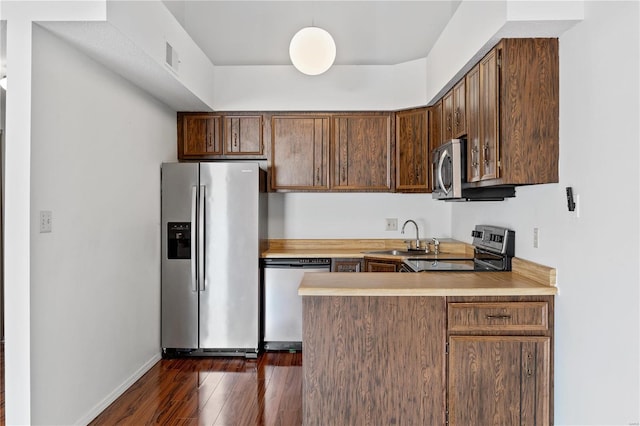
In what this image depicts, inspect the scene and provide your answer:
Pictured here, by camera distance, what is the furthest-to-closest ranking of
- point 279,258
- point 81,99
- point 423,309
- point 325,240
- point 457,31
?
point 325,240 < point 279,258 < point 457,31 < point 81,99 < point 423,309

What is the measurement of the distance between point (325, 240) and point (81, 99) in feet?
8.75

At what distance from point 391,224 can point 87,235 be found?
2.88 metres

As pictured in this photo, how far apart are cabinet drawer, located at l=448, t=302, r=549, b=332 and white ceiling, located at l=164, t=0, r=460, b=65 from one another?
78.8 inches

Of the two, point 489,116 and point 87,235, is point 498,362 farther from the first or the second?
point 87,235

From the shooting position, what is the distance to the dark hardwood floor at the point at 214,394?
111 inches

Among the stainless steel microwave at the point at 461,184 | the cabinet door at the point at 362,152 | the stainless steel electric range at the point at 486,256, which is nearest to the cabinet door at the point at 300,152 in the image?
the cabinet door at the point at 362,152

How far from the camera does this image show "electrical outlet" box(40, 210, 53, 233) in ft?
7.61

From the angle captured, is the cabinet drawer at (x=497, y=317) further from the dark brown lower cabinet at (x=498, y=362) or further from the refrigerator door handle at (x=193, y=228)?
the refrigerator door handle at (x=193, y=228)

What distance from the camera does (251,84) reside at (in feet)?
14.3

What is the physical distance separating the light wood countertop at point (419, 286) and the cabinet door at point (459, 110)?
1063 mm

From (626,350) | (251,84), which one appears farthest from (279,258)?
(626,350)

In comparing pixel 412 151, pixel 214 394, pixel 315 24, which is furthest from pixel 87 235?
pixel 412 151

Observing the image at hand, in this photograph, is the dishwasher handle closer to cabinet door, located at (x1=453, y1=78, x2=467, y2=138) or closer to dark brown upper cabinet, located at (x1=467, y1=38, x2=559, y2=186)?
cabinet door, located at (x1=453, y1=78, x2=467, y2=138)

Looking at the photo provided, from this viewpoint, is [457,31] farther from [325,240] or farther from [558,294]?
[325,240]
